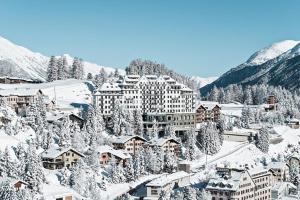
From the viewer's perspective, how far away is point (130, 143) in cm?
13038

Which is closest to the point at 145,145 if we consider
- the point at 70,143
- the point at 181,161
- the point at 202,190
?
the point at 181,161

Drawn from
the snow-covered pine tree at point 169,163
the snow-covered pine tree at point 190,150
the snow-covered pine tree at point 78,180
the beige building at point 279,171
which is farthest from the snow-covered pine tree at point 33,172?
the beige building at point 279,171

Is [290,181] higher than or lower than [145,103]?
lower

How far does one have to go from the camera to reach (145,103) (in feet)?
507

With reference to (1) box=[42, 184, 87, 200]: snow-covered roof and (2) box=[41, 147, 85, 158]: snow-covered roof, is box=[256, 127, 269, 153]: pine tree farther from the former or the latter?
(1) box=[42, 184, 87, 200]: snow-covered roof

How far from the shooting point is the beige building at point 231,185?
106312mm

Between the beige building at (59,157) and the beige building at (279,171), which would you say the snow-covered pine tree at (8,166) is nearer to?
the beige building at (59,157)

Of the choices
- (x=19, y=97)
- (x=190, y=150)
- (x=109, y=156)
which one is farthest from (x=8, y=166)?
(x=190, y=150)

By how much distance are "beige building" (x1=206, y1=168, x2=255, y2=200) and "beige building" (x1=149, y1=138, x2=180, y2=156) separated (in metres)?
21.1

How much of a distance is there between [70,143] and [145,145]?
20382mm

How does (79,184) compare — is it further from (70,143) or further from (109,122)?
(109,122)

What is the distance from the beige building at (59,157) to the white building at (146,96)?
3662 centimetres

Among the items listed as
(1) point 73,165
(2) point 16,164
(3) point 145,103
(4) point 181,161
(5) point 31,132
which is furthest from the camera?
(3) point 145,103

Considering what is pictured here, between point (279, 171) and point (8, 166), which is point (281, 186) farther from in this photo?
point (8, 166)
